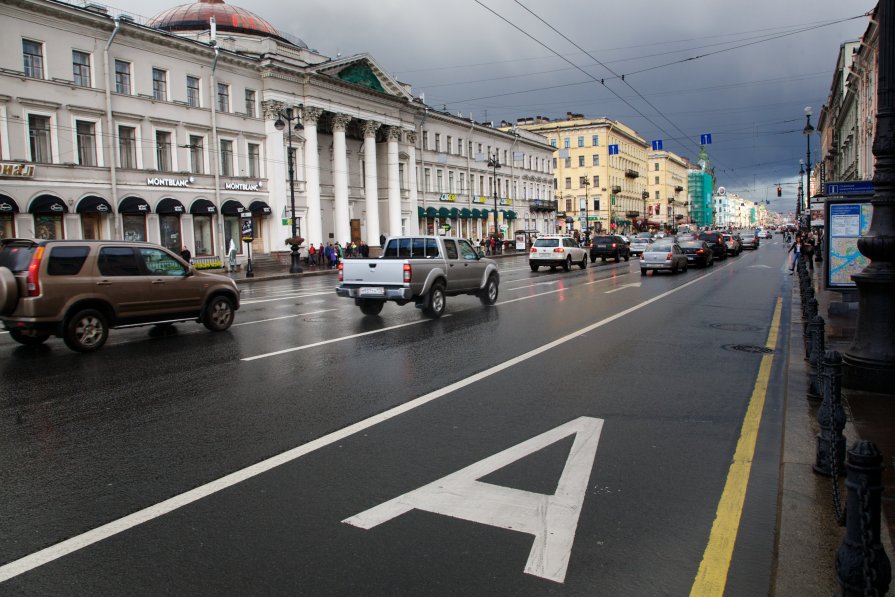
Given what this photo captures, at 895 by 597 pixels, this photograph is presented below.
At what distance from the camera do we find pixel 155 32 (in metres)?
36.9

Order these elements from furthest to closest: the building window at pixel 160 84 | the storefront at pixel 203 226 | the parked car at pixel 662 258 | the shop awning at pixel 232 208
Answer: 1. the shop awning at pixel 232 208
2. the storefront at pixel 203 226
3. the building window at pixel 160 84
4. the parked car at pixel 662 258

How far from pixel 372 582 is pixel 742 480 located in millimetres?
2903

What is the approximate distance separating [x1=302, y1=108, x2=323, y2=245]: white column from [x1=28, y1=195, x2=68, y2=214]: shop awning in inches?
684

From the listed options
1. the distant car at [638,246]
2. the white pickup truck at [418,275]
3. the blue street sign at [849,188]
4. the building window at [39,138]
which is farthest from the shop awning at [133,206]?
the distant car at [638,246]

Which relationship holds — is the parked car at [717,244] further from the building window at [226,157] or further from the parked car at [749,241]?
the building window at [226,157]

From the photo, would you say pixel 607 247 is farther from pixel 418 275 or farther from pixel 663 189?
pixel 663 189

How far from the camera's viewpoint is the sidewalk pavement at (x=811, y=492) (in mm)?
3404

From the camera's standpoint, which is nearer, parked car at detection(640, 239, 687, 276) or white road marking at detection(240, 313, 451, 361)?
white road marking at detection(240, 313, 451, 361)

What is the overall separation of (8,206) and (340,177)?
2349cm

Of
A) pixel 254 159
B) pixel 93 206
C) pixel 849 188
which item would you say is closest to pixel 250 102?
pixel 254 159

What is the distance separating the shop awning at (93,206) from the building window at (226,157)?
351 inches

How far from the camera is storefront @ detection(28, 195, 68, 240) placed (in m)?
31.4

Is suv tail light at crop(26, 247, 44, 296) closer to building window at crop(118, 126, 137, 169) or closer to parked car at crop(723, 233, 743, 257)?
building window at crop(118, 126, 137, 169)

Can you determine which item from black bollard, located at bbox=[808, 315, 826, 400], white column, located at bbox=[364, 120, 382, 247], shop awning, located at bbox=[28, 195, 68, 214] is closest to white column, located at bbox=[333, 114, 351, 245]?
white column, located at bbox=[364, 120, 382, 247]
